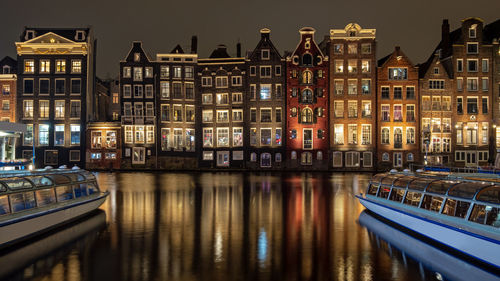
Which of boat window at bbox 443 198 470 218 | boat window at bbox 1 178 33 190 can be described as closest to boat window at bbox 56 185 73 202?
boat window at bbox 1 178 33 190

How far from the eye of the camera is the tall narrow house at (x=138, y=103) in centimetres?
7144

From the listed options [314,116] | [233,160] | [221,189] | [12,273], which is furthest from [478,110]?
[12,273]

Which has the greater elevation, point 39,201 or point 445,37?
point 445,37

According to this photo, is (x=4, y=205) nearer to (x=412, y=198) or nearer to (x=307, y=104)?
(x=412, y=198)

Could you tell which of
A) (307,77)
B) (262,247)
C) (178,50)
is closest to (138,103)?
(178,50)

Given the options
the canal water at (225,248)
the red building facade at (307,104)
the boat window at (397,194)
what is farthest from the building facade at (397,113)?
the boat window at (397,194)

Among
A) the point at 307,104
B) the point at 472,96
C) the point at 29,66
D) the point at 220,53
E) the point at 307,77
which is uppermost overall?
the point at 220,53

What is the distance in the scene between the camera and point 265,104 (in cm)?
7125

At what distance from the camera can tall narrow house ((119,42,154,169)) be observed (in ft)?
234

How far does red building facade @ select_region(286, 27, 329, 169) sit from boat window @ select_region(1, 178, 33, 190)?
55.1 meters

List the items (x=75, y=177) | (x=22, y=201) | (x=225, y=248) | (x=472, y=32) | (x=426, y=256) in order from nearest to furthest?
(x=426, y=256) < (x=225, y=248) < (x=22, y=201) < (x=75, y=177) < (x=472, y=32)

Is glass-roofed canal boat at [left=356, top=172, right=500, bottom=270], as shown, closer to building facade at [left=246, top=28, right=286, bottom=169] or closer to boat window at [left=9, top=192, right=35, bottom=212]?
boat window at [left=9, top=192, right=35, bottom=212]

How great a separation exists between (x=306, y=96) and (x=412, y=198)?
52370 millimetres

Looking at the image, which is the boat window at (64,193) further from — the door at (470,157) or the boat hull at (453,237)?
the door at (470,157)
